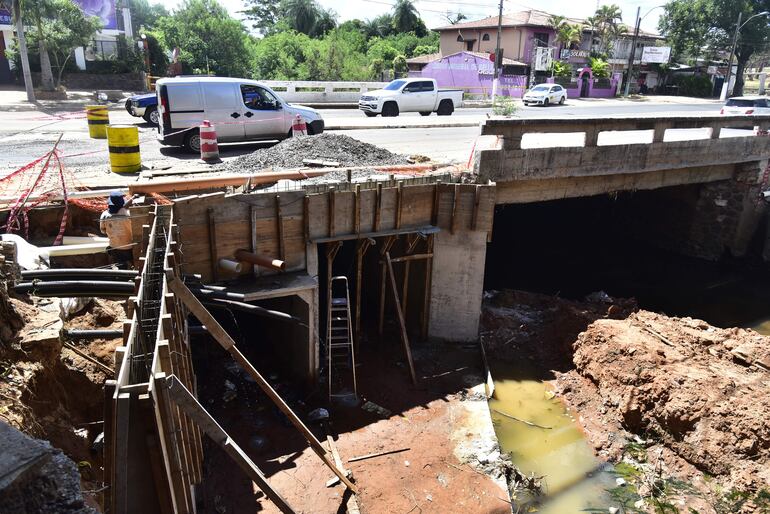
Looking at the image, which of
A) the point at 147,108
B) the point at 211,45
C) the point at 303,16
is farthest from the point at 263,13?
the point at 147,108

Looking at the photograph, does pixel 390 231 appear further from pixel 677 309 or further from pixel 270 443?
pixel 677 309

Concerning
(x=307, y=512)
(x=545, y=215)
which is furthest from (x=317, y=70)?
A: (x=307, y=512)

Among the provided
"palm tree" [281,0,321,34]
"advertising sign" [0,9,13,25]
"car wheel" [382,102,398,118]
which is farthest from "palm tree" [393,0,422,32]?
"car wheel" [382,102,398,118]

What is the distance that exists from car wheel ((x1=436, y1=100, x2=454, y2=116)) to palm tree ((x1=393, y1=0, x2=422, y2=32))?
4707 centimetres

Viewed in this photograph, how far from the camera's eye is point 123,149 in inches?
470

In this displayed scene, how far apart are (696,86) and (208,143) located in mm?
59157

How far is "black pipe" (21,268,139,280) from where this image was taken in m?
6.56

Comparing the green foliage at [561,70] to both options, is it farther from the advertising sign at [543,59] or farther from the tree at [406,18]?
the tree at [406,18]

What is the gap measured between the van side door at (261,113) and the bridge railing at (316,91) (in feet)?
48.2

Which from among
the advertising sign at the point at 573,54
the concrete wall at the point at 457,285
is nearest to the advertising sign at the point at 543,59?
the advertising sign at the point at 573,54

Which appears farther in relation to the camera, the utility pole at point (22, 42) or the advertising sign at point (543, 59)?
the advertising sign at point (543, 59)

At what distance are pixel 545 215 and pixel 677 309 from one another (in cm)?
731

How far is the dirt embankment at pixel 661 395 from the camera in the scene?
8375 millimetres

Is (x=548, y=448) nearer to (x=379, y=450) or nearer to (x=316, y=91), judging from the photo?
(x=379, y=450)
